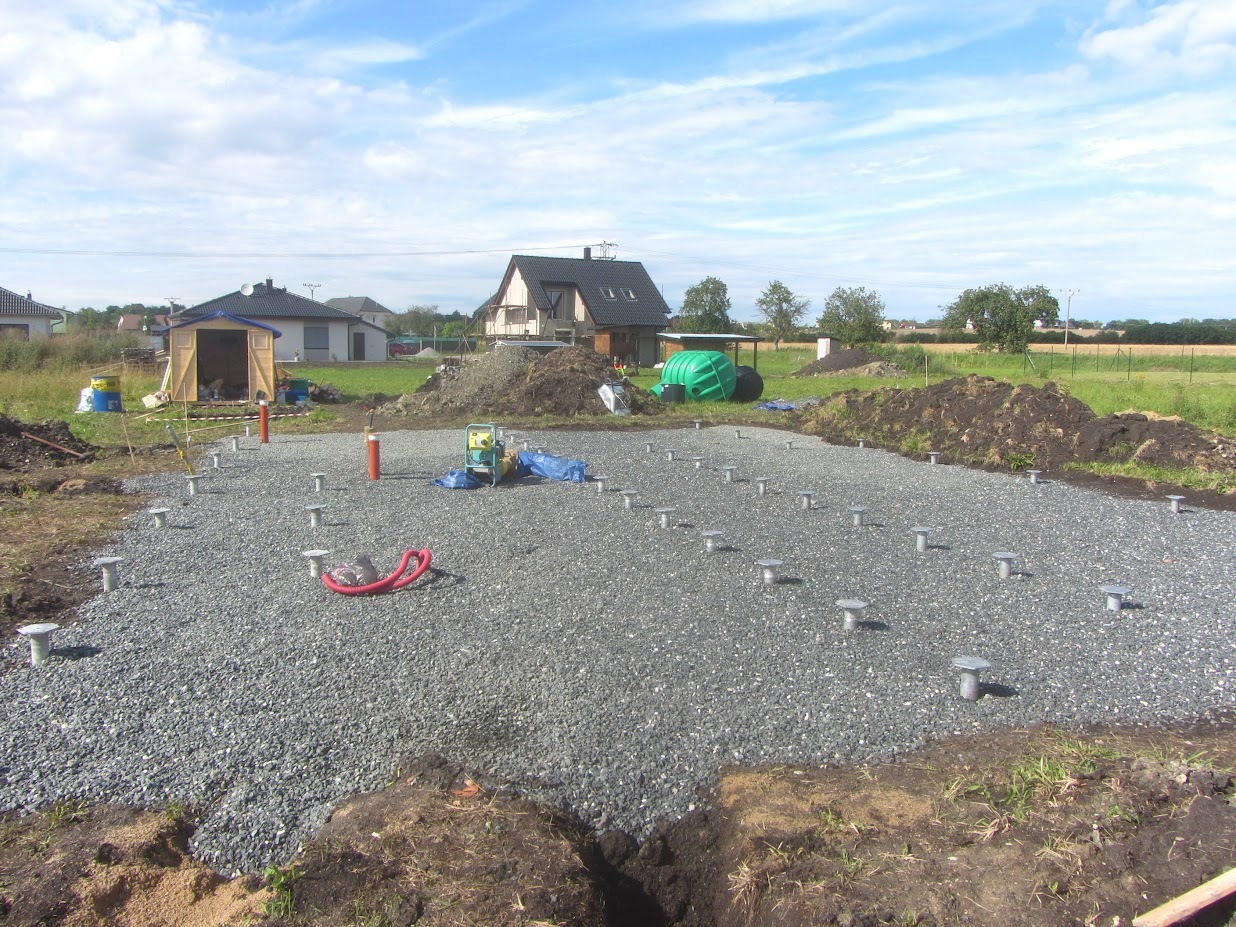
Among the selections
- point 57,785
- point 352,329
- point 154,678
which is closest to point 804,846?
point 57,785

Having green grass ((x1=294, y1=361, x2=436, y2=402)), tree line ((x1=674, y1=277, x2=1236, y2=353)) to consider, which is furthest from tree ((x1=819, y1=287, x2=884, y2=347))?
green grass ((x1=294, y1=361, x2=436, y2=402))

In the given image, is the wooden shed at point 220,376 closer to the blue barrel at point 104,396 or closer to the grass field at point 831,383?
the grass field at point 831,383

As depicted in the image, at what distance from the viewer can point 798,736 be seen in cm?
503

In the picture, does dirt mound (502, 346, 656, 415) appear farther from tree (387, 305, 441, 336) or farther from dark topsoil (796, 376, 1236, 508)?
tree (387, 305, 441, 336)

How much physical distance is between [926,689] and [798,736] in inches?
43.5

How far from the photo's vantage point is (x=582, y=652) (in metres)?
6.18

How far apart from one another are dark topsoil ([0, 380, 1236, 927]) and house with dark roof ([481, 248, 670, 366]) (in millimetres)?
42389

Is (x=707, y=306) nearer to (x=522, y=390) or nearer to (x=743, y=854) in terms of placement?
(x=522, y=390)

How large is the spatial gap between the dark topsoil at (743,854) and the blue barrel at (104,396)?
20.7 m

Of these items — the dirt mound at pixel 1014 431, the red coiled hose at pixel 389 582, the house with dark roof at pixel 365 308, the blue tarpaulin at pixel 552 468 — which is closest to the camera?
the red coiled hose at pixel 389 582

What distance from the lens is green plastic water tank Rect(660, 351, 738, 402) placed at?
84.4 ft

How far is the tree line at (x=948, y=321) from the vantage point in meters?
53.0

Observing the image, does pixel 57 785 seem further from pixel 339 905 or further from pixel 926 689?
pixel 926 689

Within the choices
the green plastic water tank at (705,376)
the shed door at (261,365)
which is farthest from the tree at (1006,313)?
the shed door at (261,365)
